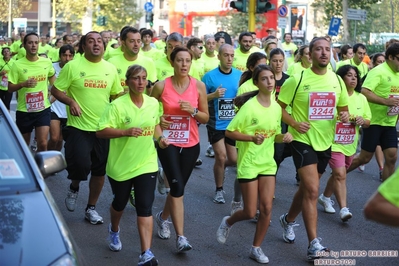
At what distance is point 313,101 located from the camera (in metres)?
7.47

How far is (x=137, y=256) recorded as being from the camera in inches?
286

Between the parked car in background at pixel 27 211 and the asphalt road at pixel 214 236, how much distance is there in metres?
2.52

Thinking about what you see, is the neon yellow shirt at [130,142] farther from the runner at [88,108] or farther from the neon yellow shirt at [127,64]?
the neon yellow shirt at [127,64]

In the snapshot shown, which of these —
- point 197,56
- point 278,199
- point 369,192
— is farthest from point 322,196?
point 197,56

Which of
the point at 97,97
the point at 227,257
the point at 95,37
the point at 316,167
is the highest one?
the point at 95,37

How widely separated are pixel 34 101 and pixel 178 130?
3684mm

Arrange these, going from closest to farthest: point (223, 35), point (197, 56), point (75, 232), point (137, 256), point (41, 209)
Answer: point (41, 209) < point (137, 256) < point (75, 232) < point (197, 56) < point (223, 35)

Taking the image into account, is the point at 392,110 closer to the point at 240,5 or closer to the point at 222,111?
the point at 222,111

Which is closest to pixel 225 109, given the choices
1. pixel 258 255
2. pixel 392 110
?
pixel 392 110

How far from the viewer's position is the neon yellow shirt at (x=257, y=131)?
7.11m

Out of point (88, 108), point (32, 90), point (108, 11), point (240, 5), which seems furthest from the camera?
point (108, 11)

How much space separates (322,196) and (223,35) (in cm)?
820

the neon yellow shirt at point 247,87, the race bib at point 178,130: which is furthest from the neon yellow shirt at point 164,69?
the race bib at point 178,130

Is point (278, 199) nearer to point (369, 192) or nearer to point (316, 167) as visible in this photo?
point (369, 192)
